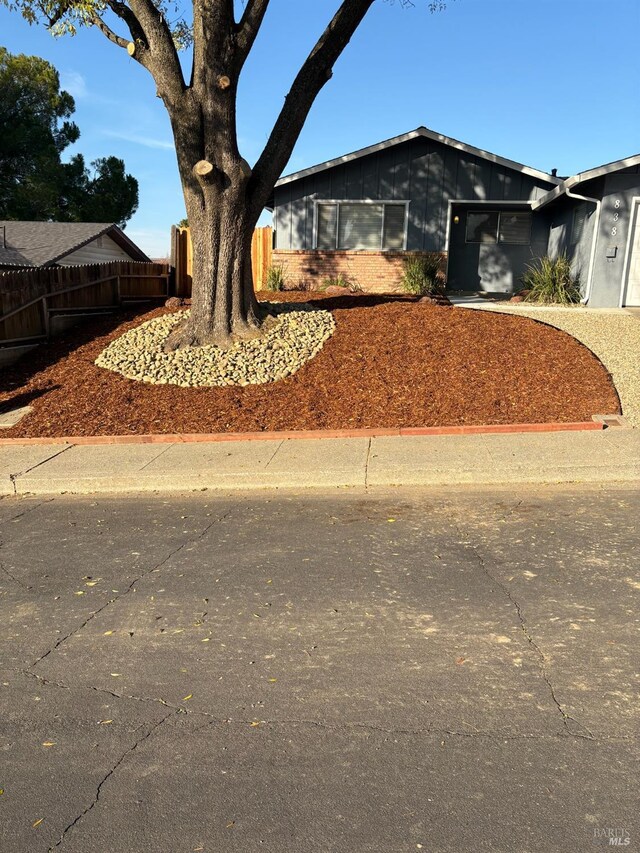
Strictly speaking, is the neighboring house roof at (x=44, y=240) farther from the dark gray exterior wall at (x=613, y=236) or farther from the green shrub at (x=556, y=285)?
the dark gray exterior wall at (x=613, y=236)

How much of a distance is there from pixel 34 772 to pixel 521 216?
20.7 meters

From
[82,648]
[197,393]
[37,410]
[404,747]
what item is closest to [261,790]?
[404,747]

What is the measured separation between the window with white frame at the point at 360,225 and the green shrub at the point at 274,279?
1751mm

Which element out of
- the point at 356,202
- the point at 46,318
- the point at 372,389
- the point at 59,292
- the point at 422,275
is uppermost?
the point at 356,202

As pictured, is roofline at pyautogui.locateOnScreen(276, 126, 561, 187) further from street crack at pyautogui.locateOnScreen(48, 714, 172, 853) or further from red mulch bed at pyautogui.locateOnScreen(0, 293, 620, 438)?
street crack at pyautogui.locateOnScreen(48, 714, 172, 853)

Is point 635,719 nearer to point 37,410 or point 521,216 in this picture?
point 37,410

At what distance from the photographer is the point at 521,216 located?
20.5 metres

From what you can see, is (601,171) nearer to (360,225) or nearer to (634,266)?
(634,266)

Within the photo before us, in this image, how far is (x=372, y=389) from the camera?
981cm

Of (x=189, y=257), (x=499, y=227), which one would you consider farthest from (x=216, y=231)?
(x=499, y=227)

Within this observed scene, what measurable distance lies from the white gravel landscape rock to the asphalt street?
16.1ft

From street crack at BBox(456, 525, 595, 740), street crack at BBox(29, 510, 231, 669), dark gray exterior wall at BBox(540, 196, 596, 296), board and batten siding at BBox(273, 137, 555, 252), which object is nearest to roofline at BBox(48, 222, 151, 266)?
board and batten siding at BBox(273, 137, 555, 252)

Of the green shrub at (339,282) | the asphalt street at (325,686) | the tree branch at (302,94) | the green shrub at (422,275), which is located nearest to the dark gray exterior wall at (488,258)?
the green shrub at (422,275)

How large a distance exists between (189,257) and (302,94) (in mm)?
9271
